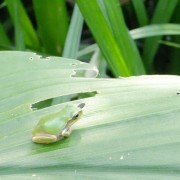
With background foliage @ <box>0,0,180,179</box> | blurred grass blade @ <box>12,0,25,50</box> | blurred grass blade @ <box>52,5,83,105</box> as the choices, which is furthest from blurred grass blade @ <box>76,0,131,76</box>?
blurred grass blade @ <box>12,0,25,50</box>

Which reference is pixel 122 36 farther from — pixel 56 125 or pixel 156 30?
pixel 56 125

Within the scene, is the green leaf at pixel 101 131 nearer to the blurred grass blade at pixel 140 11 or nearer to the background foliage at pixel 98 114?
the background foliage at pixel 98 114

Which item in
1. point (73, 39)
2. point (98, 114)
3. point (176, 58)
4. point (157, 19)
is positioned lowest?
point (176, 58)

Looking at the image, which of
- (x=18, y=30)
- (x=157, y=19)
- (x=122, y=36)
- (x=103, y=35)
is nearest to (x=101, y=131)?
(x=103, y=35)

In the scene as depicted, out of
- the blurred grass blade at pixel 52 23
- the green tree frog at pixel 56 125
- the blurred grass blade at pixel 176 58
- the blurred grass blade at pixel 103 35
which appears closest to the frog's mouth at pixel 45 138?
the green tree frog at pixel 56 125

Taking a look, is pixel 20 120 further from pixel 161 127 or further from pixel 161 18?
pixel 161 18

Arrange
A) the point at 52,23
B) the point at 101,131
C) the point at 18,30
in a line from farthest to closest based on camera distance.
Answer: the point at 52,23, the point at 18,30, the point at 101,131

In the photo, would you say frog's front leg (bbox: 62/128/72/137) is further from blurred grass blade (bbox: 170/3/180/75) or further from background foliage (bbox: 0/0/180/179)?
blurred grass blade (bbox: 170/3/180/75)
